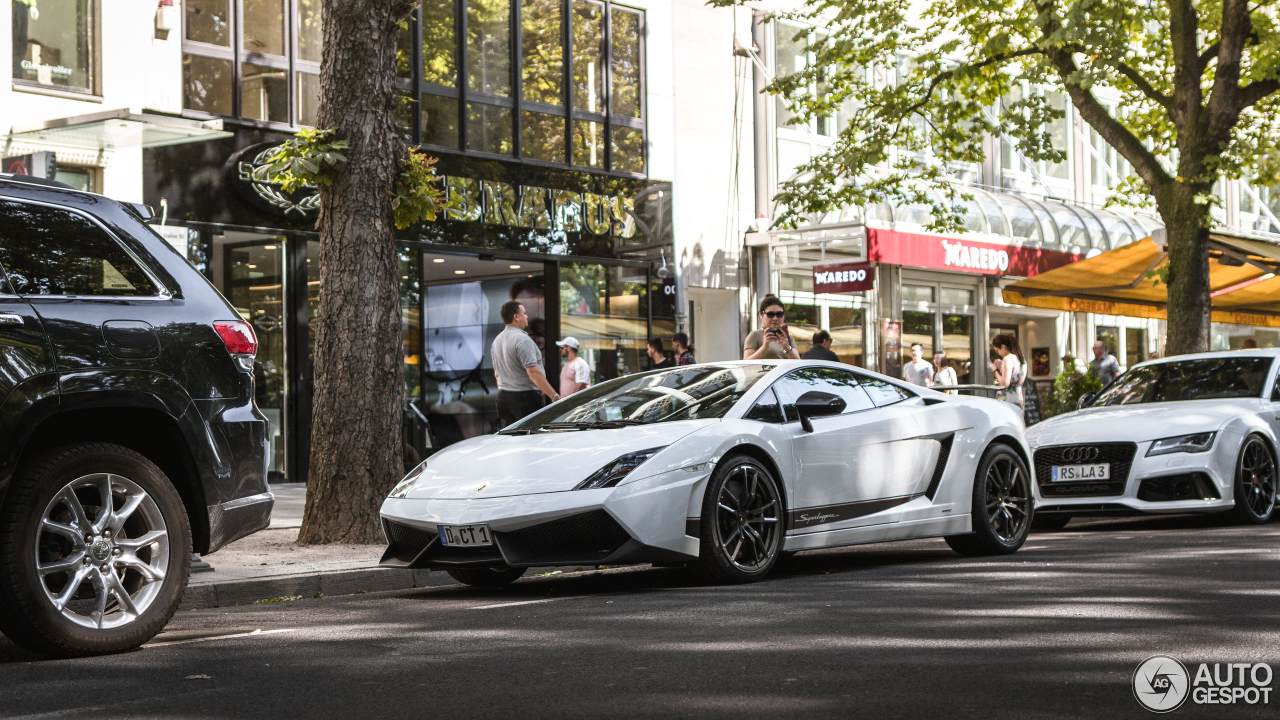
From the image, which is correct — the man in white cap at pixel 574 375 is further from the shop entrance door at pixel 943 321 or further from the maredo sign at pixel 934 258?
the shop entrance door at pixel 943 321

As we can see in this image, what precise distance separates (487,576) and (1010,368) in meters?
11.4

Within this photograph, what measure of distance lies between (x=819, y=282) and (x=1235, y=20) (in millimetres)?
7623

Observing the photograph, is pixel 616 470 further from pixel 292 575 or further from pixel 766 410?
pixel 292 575

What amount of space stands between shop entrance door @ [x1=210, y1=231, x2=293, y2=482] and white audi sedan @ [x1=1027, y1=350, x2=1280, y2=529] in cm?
920

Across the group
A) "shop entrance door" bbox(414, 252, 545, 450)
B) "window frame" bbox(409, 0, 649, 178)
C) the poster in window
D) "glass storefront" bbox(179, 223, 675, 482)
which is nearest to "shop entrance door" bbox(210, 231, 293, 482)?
"glass storefront" bbox(179, 223, 675, 482)

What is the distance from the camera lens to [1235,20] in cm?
1686

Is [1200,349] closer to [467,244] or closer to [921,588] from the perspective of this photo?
[467,244]

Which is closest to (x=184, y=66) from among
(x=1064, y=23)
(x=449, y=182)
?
(x=449, y=182)

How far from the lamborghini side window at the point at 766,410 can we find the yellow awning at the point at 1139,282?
36.4 feet

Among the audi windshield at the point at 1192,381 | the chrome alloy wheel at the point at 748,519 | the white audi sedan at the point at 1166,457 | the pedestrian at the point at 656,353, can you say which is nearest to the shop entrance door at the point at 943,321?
the pedestrian at the point at 656,353

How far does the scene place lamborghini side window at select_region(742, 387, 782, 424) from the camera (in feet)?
26.2

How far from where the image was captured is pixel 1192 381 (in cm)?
1254

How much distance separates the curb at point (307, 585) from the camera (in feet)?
25.9

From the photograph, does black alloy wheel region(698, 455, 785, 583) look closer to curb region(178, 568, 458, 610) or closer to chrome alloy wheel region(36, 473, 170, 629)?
curb region(178, 568, 458, 610)
